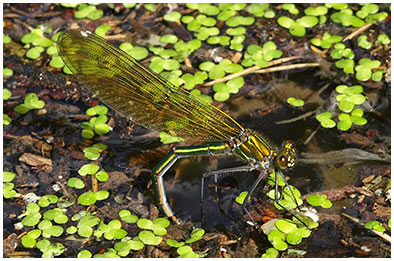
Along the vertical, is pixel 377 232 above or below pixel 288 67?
below

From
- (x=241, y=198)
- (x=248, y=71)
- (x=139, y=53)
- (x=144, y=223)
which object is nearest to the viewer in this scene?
(x=144, y=223)

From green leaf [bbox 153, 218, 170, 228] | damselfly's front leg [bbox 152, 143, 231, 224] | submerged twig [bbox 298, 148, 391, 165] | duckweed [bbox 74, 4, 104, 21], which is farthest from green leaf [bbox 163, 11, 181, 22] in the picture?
green leaf [bbox 153, 218, 170, 228]

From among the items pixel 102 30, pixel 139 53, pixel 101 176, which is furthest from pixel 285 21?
pixel 101 176

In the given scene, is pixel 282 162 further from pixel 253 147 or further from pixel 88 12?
pixel 88 12

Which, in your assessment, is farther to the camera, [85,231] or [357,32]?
[357,32]

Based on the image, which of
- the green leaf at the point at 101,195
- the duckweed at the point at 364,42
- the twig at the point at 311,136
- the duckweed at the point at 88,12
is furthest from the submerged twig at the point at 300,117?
the duckweed at the point at 88,12

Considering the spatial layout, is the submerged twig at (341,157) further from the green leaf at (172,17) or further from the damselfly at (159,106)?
the green leaf at (172,17)

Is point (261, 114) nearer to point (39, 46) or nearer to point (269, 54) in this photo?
point (269, 54)
